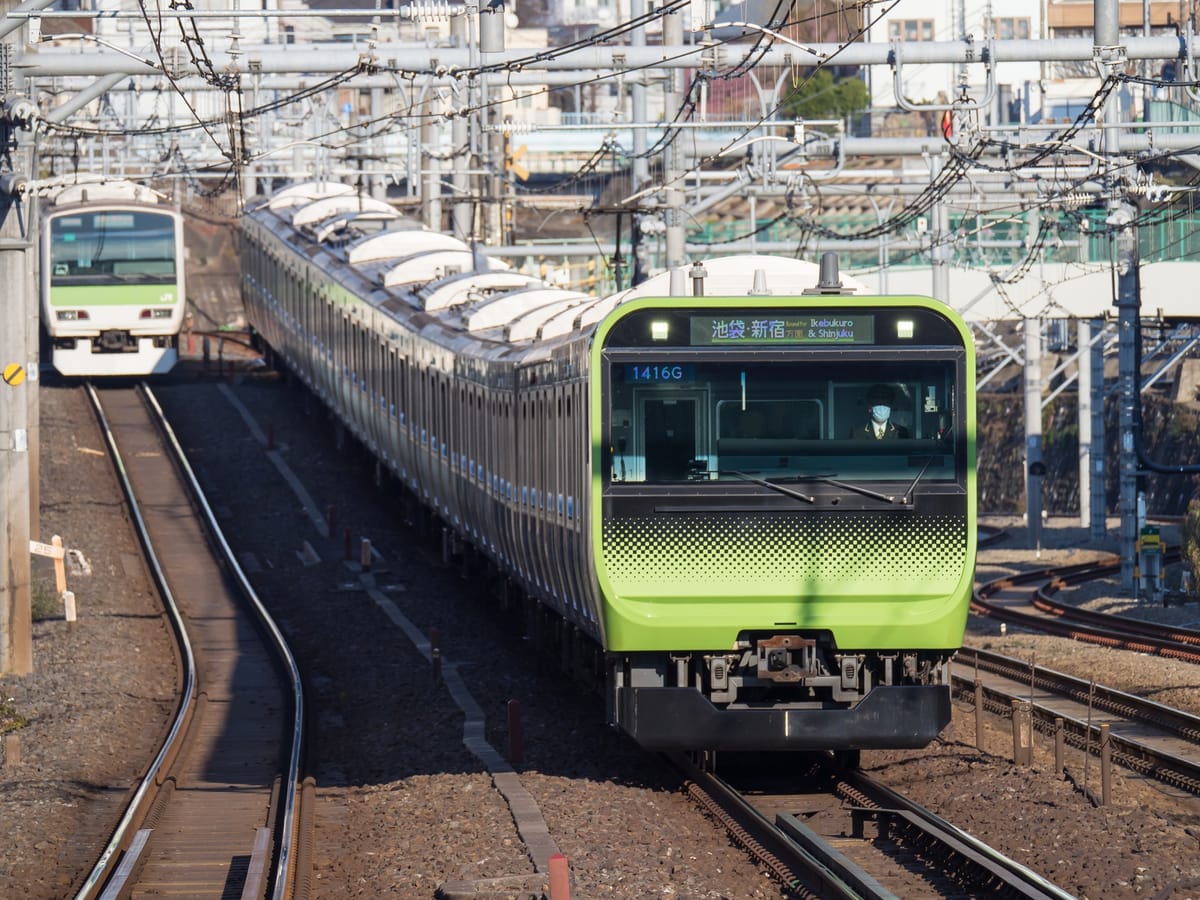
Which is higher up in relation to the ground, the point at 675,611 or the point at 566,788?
the point at 675,611

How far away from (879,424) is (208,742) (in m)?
6.36

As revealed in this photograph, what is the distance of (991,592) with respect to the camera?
29625mm

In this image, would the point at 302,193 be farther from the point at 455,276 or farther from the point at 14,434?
the point at 14,434

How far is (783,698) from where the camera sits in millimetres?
11906

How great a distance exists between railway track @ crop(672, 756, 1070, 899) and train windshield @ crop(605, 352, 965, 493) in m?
1.91

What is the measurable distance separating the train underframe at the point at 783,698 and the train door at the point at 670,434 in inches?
42.4

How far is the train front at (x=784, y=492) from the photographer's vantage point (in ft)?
38.2

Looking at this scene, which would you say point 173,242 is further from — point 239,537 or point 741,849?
point 741,849

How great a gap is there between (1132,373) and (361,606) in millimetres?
11006

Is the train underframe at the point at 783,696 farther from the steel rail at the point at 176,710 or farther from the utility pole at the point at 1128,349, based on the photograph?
the utility pole at the point at 1128,349

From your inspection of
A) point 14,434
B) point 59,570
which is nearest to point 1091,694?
point 14,434

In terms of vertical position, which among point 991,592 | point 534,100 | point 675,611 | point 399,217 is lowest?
point 991,592

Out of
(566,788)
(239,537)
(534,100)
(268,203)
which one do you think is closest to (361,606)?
(239,537)

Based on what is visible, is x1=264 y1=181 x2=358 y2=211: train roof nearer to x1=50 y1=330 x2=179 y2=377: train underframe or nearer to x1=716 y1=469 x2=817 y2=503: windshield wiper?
x1=50 y1=330 x2=179 y2=377: train underframe
